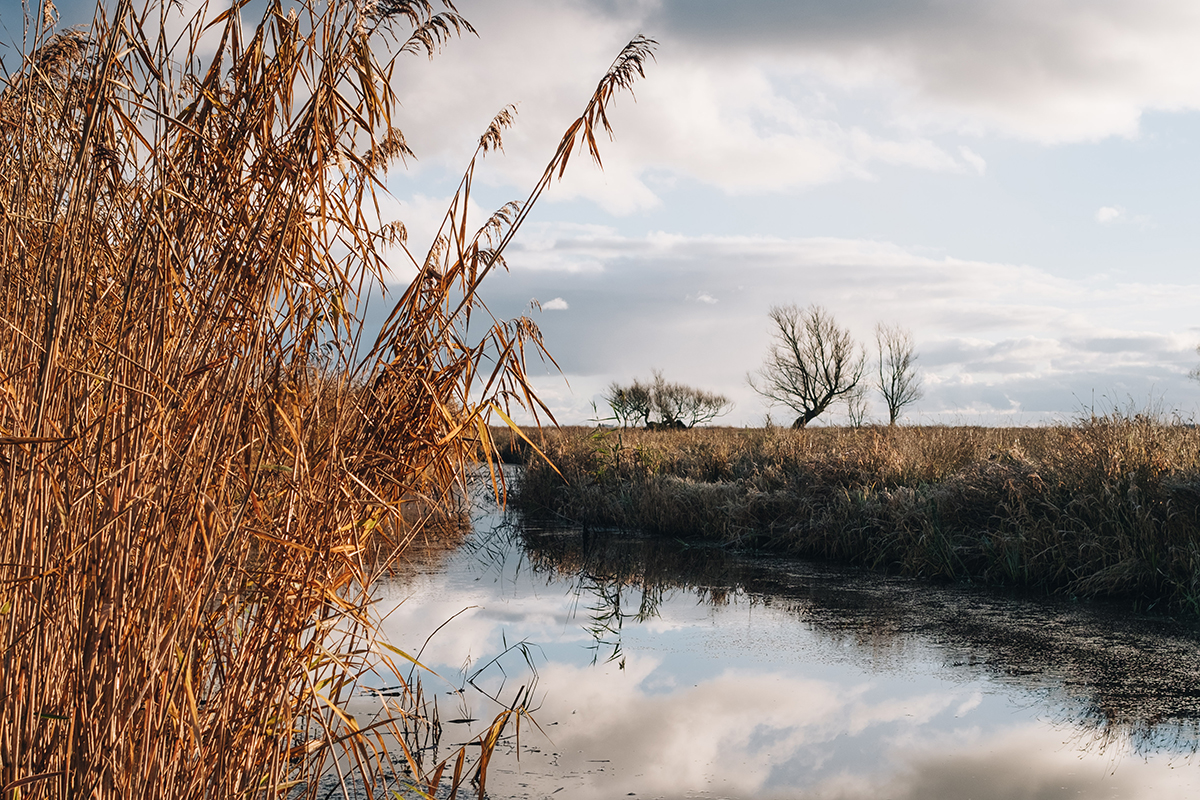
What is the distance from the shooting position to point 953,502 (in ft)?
28.0

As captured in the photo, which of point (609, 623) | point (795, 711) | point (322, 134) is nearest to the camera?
point (322, 134)

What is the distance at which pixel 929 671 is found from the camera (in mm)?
5199

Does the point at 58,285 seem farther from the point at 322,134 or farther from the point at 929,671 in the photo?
the point at 929,671

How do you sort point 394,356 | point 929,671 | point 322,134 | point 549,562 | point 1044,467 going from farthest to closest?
point 549,562 → point 1044,467 → point 929,671 → point 394,356 → point 322,134

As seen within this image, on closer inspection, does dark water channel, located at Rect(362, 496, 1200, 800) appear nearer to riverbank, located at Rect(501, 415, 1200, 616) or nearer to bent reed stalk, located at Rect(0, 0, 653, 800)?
riverbank, located at Rect(501, 415, 1200, 616)

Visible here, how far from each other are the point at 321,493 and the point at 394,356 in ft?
1.31

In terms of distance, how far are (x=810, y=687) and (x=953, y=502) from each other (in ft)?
14.1

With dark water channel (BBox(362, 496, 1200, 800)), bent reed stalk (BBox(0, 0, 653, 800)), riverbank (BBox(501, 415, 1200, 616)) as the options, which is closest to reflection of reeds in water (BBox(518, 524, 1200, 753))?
dark water channel (BBox(362, 496, 1200, 800))

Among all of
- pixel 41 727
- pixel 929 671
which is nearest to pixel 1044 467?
pixel 929 671

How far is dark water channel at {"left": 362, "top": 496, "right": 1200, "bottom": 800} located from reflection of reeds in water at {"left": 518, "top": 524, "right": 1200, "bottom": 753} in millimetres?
22

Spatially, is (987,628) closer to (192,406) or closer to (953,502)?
(953,502)

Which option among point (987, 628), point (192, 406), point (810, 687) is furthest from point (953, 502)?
point (192, 406)

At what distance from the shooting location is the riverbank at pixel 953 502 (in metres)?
6.99

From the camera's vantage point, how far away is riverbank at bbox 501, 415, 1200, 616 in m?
6.99
